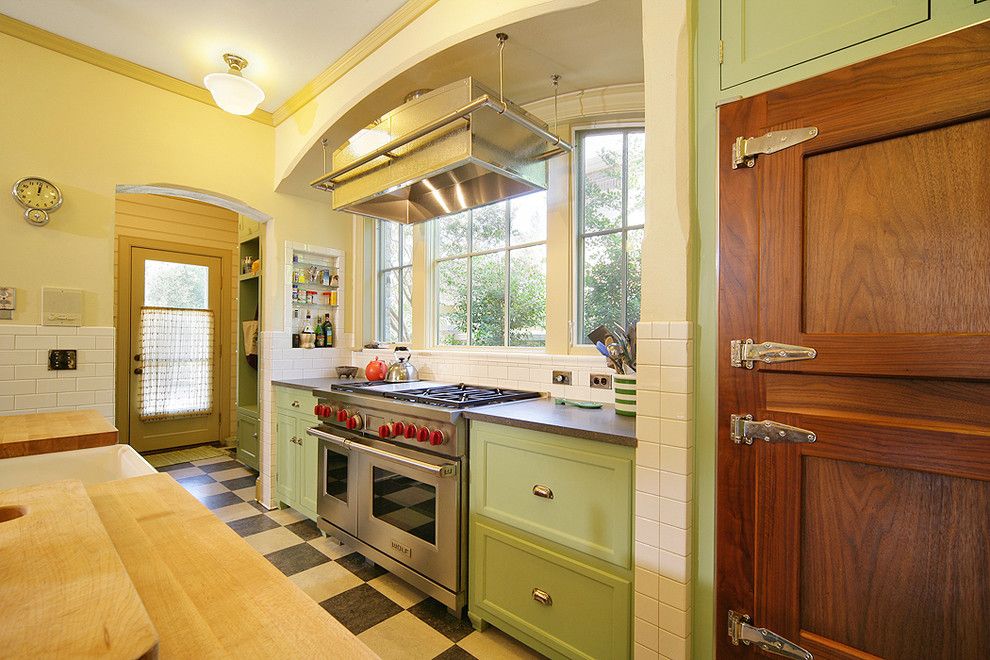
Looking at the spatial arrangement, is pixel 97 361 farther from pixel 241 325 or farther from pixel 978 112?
pixel 978 112

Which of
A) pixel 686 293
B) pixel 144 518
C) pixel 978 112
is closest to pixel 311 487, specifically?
pixel 144 518

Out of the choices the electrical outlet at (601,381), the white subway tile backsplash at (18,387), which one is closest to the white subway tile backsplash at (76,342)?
the white subway tile backsplash at (18,387)

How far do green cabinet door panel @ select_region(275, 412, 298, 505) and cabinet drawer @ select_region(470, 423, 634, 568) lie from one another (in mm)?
1786

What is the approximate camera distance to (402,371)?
3117 mm

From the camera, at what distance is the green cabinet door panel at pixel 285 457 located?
10.5 ft

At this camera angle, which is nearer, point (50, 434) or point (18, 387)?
point (50, 434)

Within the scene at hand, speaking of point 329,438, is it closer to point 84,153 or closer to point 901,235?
point 84,153

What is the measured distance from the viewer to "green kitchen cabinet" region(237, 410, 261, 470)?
4035 millimetres

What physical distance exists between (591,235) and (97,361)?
293cm

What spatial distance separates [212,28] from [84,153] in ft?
3.46

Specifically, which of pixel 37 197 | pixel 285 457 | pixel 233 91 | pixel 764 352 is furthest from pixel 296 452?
pixel 764 352

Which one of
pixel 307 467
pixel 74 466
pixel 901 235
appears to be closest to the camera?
pixel 901 235

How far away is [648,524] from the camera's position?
149 cm

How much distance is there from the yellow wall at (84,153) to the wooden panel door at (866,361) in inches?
128
